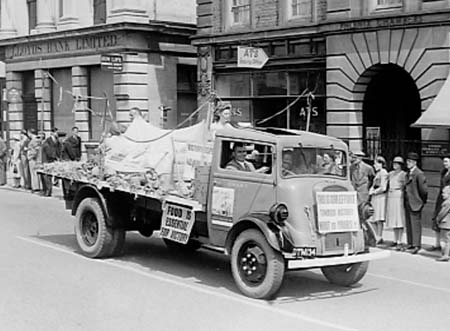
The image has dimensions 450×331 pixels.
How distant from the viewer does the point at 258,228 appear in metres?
10.2

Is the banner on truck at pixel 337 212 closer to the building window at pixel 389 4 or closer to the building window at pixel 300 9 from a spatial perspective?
the building window at pixel 389 4

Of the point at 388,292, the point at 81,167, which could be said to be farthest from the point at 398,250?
the point at 81,167

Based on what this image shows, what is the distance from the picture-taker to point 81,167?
1384 cm

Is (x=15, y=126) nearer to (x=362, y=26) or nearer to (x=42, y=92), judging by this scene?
(x=42, y=92)

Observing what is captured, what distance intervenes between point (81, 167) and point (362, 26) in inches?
355

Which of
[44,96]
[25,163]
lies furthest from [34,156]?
[44,96]

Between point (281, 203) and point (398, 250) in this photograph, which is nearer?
point (281, 203)

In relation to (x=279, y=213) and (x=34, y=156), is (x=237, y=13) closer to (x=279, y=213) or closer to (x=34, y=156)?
(x=34, y=156)

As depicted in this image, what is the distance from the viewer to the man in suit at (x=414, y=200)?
1419 cm

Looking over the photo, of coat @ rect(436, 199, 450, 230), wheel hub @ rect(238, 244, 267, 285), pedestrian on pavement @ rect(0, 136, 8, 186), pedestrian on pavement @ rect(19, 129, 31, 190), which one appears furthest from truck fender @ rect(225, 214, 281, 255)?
pedestrian on pavement @ rect(0, 136, 8, 186)

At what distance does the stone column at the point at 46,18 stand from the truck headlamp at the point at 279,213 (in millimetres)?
24711

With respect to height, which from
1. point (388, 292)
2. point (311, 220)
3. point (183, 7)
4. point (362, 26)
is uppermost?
point (183, 7)

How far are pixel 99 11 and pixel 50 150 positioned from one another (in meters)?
9.40

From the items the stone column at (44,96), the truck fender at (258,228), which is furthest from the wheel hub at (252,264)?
the stone column at (44,96)
